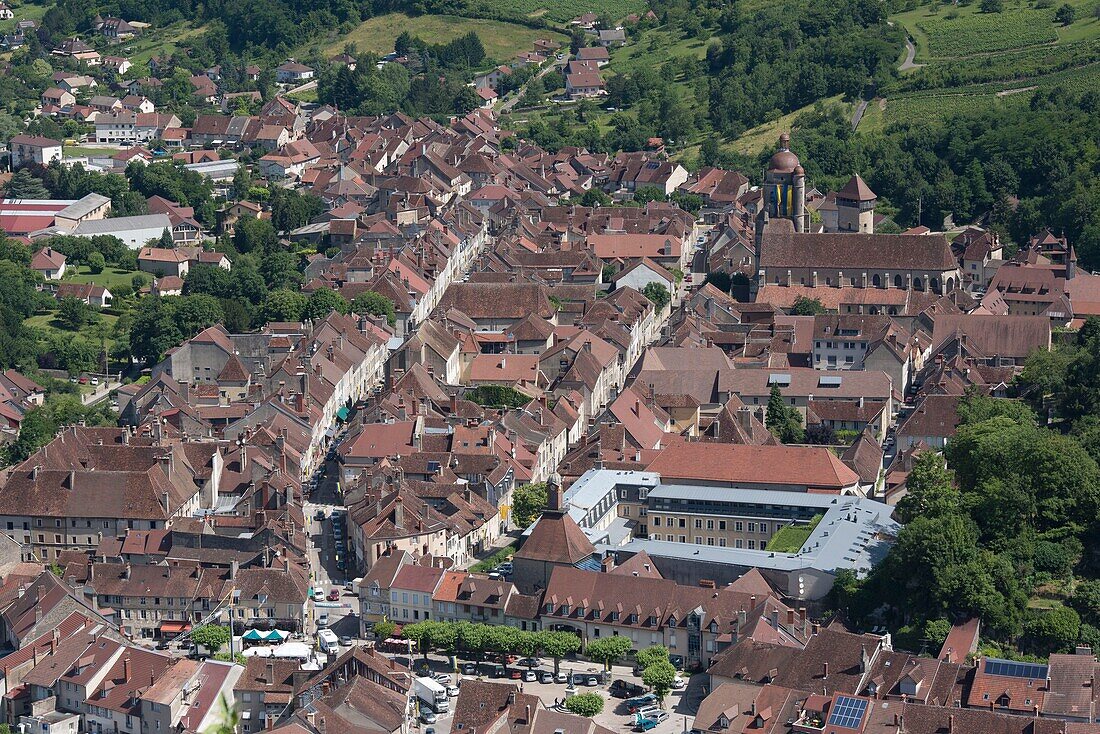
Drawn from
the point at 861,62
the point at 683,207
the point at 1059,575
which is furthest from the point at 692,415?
the point at 861,62

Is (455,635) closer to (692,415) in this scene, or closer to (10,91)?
(692,415)

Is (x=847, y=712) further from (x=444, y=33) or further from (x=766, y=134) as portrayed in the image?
(x=444, y=33)

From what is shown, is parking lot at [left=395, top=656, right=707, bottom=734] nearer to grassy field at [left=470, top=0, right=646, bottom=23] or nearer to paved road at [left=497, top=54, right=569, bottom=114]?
paved road at [left=497, top=54, right=569, bottom=114]

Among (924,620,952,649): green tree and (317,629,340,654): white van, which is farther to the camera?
(317,629,340,654): white van

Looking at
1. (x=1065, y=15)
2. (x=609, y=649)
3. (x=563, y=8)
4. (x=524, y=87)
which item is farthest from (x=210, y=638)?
(x=563, y=8)

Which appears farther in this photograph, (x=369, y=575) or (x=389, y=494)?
(x=389, y=494)

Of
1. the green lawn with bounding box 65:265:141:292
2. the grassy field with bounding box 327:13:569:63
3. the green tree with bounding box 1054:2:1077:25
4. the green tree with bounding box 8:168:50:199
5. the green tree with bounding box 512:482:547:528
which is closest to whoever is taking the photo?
the green tree with bounding box 512:482:547:528

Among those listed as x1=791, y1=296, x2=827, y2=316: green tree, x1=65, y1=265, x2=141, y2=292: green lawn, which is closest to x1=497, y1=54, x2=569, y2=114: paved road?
x1=65, y1=265, x2=141, y2=292: green lawn
